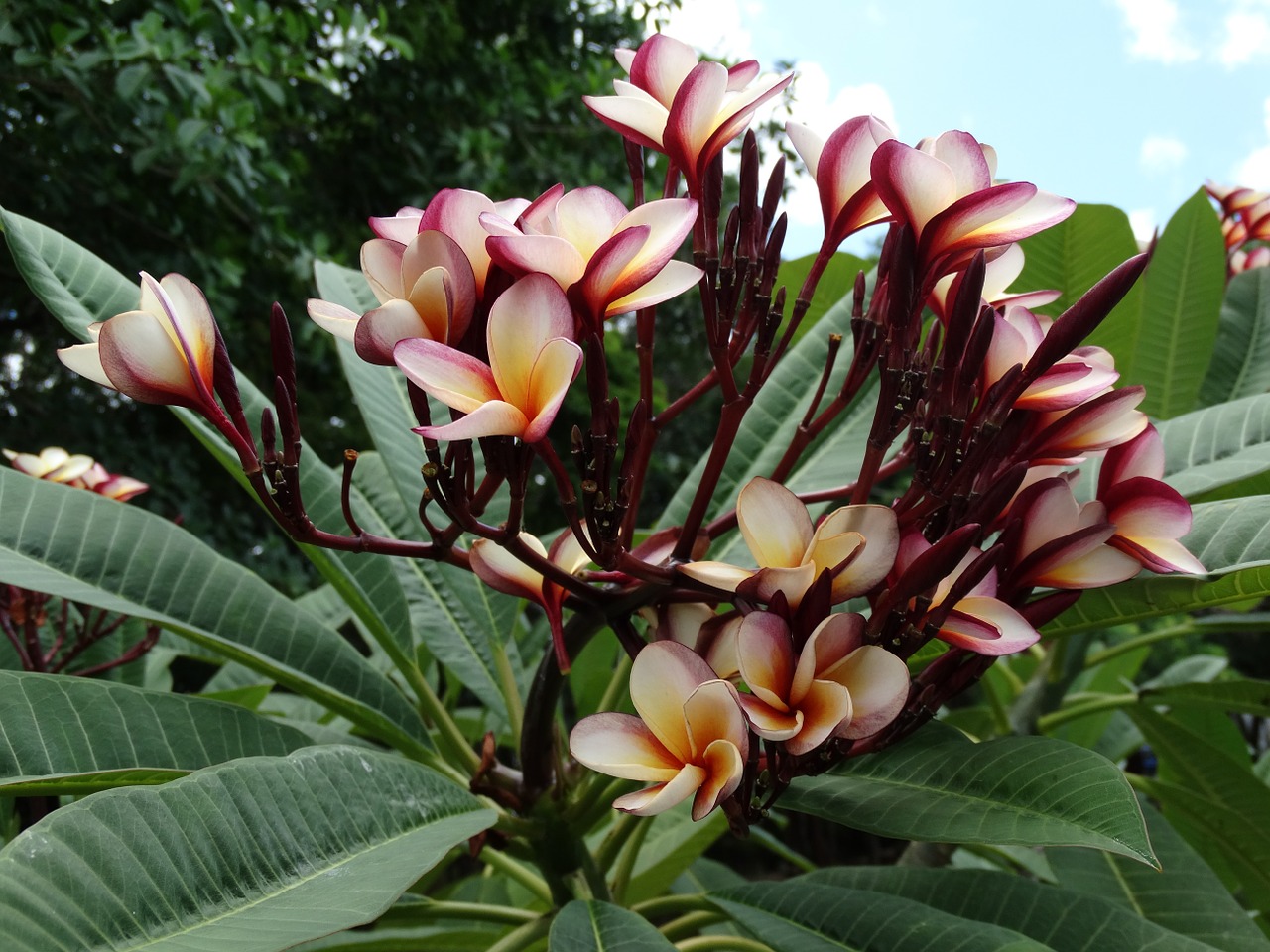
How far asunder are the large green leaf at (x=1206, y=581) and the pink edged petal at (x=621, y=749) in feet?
0.88

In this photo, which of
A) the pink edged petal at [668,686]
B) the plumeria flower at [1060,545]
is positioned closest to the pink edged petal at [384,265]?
the pink edged petal at [668,686]

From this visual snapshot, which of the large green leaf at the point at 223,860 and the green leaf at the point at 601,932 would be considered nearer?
the large green leaf at the point at 223,860

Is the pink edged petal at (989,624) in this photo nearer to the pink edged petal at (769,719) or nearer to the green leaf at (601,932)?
the pink edged petal at (769,719)

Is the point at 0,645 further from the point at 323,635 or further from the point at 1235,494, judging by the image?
the point at 1235,494

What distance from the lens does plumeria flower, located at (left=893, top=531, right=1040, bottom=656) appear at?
0.45 metres

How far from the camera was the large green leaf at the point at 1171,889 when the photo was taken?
753mm

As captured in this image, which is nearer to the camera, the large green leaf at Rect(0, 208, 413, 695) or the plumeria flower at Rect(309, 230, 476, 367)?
the plumeria flower at Rect(309, 230, 476, 367)

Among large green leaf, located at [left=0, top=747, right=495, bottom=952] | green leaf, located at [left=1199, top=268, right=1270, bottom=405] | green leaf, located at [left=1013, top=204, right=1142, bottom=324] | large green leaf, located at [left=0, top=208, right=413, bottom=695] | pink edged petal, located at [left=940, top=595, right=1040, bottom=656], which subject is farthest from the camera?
green leaf, located at [left=1199, top=268, right=1270, bottom=405]

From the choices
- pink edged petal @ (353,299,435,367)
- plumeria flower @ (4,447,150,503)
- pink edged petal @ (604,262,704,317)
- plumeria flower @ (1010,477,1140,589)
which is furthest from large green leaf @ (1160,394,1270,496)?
plumeria flower @ (4,447,150,503)

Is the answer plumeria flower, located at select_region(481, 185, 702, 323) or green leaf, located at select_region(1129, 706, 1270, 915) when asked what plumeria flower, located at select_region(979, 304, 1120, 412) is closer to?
plumeria flower, located at select_region(481, 185, 702, 323)

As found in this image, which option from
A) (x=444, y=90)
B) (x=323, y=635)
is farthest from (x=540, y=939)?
(x=444, y=90)

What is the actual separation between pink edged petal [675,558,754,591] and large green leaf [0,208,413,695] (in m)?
0.30

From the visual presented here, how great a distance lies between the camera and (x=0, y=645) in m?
0.84

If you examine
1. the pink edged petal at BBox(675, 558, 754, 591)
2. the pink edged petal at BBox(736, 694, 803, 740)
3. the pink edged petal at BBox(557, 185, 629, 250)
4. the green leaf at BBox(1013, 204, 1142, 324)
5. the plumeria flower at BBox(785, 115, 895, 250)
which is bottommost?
the pink edged petal at BBox(736, 694, 803, 740)
